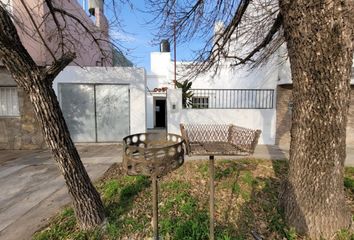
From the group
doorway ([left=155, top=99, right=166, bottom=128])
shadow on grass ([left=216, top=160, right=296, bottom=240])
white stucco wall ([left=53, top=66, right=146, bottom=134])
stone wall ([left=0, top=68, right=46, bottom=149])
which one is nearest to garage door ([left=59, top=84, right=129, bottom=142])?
white stucco wall ([left=53, top=66, right=146, bottom=134])

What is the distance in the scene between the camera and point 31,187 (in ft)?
13.3

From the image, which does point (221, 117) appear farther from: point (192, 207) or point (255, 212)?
point (192, 207)

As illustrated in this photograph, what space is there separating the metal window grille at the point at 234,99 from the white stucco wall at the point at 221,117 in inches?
17.1

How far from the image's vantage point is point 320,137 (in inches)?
91.5

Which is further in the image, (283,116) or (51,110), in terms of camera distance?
(283,116)

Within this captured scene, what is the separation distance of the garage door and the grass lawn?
125 inches

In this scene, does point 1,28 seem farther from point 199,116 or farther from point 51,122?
point 199,116

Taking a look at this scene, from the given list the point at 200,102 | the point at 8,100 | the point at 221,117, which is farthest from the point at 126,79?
the point at 8,100

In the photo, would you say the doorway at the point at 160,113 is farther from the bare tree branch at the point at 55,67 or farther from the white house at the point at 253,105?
the bare tree branch at the point at 55,67

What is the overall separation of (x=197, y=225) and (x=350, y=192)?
2771mm

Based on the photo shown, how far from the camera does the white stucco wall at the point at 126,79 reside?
7238 mm

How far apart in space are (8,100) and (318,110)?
8687mm

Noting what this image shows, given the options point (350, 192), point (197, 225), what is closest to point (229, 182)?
point (197, 225)

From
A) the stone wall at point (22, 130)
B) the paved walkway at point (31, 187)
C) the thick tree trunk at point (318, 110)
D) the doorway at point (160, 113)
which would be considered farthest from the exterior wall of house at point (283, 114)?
the stone wall at point (22, 130)
